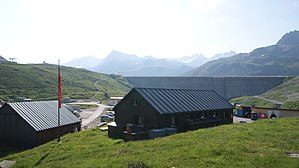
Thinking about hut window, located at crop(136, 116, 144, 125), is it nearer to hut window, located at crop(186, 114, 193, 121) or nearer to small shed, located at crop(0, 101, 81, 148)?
hut window, located at crop(186, 114, 193, 121)

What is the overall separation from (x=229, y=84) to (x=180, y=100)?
130m

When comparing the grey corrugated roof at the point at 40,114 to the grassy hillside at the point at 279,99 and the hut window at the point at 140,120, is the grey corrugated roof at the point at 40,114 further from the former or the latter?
the grassy hillside at the point at 279,99

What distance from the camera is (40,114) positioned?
36.7 m

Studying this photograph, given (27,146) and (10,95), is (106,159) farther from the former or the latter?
(10,95)

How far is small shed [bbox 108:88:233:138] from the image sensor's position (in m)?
32.5

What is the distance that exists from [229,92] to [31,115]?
446 ft

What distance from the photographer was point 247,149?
1823cm

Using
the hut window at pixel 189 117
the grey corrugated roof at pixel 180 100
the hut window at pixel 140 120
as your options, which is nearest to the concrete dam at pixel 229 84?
the grey corrugated roof at pixel 180 100

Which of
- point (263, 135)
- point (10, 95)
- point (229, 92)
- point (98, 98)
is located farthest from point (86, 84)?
point (263, 135)

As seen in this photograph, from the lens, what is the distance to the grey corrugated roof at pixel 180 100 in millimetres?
33656

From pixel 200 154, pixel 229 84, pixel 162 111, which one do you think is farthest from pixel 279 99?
pixel 200 154

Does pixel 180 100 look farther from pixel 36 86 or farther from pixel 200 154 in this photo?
pixel 36 86

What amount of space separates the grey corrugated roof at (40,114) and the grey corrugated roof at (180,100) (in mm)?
11236

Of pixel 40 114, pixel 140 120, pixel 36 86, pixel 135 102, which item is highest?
pixel 36 86
